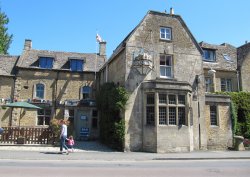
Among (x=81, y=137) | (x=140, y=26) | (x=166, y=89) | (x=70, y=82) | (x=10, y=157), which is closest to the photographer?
(x=10, y=157)

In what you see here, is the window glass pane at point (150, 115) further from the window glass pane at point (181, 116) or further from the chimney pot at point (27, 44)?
the chimney pot at point (27, 44)

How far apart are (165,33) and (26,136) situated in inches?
537

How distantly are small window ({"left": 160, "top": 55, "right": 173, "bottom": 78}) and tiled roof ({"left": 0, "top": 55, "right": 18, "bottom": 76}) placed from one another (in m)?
16.0

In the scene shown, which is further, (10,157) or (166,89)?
(166,89)

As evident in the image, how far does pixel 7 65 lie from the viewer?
28078 millimetres

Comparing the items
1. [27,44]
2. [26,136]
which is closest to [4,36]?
[27,44]

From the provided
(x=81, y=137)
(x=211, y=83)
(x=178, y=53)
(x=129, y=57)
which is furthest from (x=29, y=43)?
(x=211, y=83)

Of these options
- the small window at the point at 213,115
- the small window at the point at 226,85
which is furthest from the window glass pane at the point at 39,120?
the small window at the point at 226,85

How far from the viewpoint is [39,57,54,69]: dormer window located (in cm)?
2783

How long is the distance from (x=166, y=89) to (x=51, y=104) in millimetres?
13070

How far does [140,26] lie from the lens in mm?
20766

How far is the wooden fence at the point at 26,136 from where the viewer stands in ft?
63.0

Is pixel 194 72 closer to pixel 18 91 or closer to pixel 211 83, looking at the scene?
pixel 211 83

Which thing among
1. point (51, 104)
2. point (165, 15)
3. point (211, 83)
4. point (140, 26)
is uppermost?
point (165, 15)
